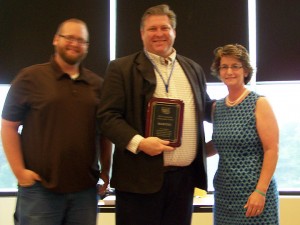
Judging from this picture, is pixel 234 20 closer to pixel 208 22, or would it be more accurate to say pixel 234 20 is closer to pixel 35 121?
pixel 208 22

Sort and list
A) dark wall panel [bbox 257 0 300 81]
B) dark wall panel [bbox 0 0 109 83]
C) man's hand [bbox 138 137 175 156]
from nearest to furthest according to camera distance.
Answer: man's hand [bbox 138 137 175 156], dark wall panel [bbox 257 0 300 81], dark wall panel [bbox 0 0 109 83]

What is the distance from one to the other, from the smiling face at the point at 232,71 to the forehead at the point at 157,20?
0.40m

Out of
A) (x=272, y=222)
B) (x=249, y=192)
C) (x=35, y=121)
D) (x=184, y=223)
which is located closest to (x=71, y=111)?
(x=35, y=121)

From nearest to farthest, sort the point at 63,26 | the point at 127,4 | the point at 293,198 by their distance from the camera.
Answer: the point at 63,26, the point at 293,198, the point at 127,4

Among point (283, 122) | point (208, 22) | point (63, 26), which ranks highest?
point (208, 22)

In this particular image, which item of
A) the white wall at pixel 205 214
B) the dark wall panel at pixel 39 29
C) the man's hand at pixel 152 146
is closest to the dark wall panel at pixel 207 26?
the dark wall panel at pixel 39 29

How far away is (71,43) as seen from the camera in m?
2.05

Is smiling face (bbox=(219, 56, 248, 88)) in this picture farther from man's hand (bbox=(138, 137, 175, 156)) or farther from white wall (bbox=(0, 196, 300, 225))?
white wall (bbox=(0, 196, 300, 225))

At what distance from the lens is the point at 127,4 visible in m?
3.60

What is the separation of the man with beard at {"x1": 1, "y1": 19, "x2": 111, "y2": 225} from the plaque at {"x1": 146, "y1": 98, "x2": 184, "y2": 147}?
0.35m

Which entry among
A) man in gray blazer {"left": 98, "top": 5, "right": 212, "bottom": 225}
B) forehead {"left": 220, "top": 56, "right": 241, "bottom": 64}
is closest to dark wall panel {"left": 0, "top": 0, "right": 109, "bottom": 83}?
man in gray blazer {"left": 98, "top": 5, "right": 212, "bottom": 225}

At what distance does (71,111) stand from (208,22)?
2046 mm

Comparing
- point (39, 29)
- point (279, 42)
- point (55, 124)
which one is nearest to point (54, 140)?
point (55, 124)

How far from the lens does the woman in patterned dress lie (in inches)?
75.7
